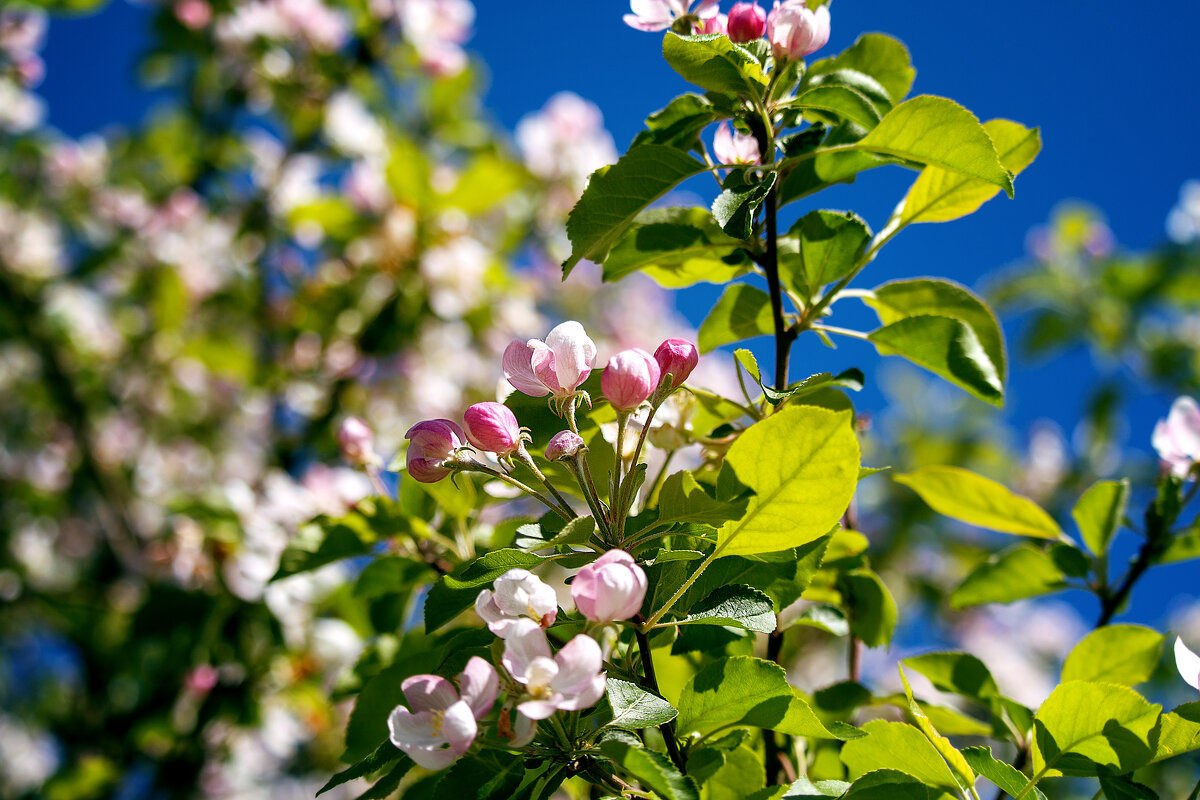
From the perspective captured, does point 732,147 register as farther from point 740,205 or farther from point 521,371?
point 521,371

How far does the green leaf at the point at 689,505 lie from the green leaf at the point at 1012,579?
0.52m

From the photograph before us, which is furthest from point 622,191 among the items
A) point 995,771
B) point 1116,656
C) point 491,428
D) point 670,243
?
point 1116,656

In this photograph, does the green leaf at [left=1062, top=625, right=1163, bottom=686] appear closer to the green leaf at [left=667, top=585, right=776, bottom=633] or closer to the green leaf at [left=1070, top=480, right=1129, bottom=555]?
the green leaf at [left=1070, top=480, right=1129, bottom=555]

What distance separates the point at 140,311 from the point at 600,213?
3.53 metres

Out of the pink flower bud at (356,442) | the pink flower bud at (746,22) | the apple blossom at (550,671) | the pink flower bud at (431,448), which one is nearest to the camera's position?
the apple blossom at (550,671)

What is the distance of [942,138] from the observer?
2.14ft

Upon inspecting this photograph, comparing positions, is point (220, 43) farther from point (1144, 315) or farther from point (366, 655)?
point (1144, 315)

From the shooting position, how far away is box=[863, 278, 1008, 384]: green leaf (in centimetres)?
79

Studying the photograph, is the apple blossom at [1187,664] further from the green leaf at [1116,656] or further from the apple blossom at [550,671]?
the apple blossom at [550,671]

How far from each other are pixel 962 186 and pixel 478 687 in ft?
1.92

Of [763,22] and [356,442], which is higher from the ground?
[763,22]

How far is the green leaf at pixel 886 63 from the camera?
0.78m

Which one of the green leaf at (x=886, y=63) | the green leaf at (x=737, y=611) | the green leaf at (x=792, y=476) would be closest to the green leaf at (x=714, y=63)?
the green leaf at (x=886, y=63)

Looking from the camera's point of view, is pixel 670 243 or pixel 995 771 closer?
pixel 995 771
